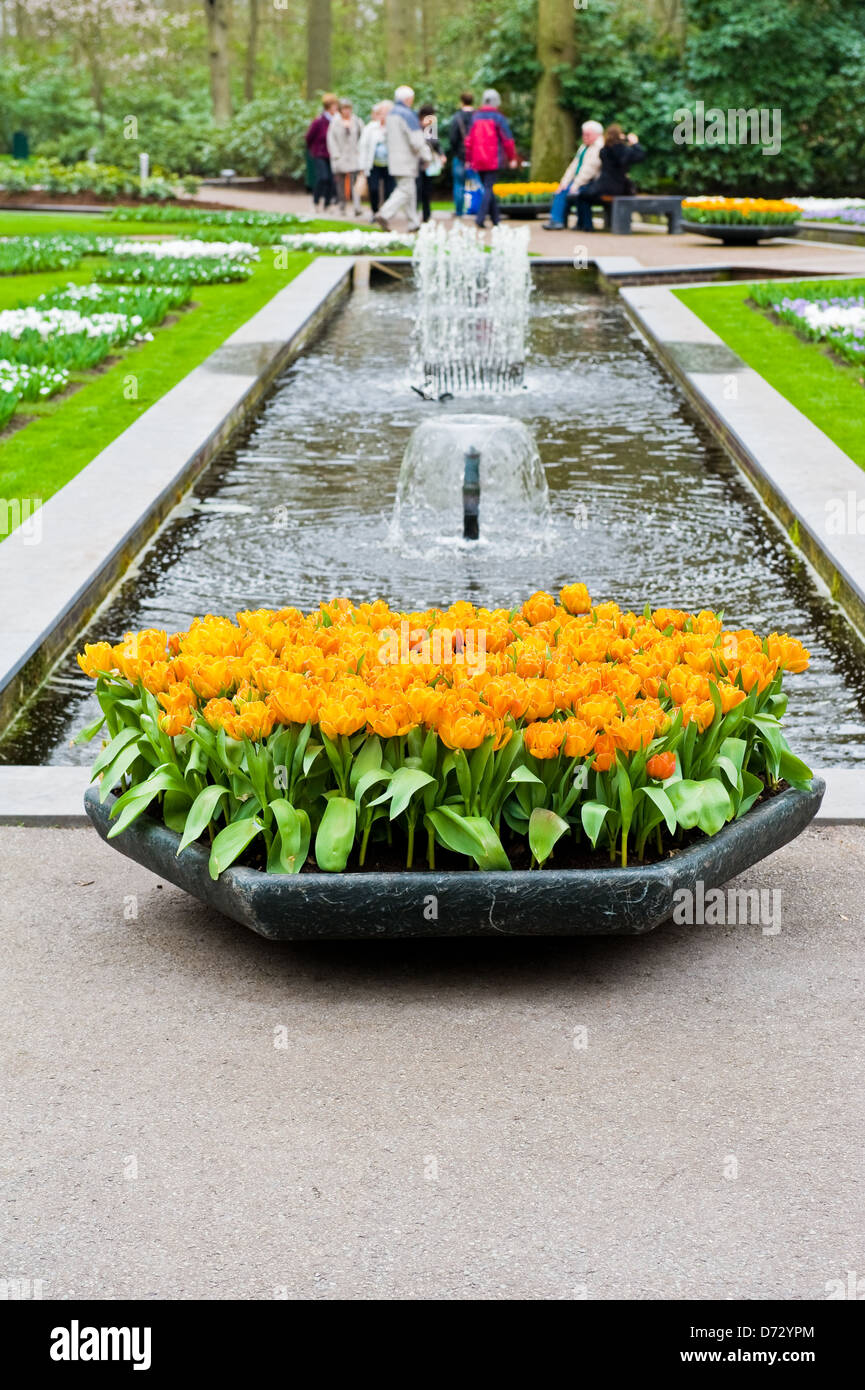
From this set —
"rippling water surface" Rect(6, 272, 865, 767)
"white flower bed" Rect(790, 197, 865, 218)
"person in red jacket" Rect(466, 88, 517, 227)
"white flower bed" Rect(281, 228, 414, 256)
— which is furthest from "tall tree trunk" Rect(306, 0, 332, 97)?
"rippling water surface" Rect(6, 272, 865, 767)

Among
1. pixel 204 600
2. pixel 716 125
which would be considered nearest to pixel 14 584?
pixel 204 600

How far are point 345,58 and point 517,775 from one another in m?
58.3

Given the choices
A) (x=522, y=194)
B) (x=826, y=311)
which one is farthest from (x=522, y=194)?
(x=826, y=311)

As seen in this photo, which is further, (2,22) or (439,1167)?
(2,22)

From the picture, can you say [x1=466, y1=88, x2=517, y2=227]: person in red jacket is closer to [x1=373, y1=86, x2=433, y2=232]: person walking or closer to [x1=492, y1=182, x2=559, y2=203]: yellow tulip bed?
[x1=373, y1=86, x2=433, y2=232]: person walking

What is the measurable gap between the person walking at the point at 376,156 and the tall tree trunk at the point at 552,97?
192 inches

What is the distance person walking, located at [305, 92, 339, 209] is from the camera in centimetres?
3077

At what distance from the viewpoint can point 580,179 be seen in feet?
88.3

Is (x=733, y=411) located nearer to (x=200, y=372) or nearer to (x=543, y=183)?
(x=200, y=372)

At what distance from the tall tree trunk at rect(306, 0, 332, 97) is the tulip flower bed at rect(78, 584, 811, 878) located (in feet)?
125

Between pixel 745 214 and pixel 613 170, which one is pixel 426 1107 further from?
pixel 613 170

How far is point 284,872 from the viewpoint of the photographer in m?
4.09

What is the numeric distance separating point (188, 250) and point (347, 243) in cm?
267
